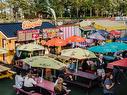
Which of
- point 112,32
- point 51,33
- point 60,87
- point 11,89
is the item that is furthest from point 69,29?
point 60,87

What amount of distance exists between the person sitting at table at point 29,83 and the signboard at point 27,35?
33.3 feet

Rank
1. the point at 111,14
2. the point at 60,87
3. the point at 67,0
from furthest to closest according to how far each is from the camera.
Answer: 1. the point at 111,14
2. the point at 67,0
3. the point at 60,87

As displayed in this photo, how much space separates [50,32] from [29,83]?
Answer: 13152mm

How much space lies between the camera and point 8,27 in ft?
88.4

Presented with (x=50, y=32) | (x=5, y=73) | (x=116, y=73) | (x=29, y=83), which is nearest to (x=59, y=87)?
(x=29, y=83)

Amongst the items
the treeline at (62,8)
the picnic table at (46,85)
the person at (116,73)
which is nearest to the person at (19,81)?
the picnic table at (46,85)

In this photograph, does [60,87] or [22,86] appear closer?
[60,87]

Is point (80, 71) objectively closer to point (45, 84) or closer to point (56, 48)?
point (45, 84)

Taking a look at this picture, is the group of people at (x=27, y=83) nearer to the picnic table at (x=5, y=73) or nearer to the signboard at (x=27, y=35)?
the picnic table at (x=5, y=73)

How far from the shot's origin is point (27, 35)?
1057 inches

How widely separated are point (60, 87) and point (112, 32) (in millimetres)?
21155

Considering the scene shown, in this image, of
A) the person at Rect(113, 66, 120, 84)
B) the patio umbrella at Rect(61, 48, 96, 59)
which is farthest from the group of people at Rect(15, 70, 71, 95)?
the person at Rect(113, 66, 120, 84)

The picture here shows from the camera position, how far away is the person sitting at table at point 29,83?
16.2 m

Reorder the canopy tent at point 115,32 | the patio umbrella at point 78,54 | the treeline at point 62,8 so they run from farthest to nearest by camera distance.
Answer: the treeline at point 62,8 → the canopy tent at point 115,32 → the patio umbrella at point 78,54
